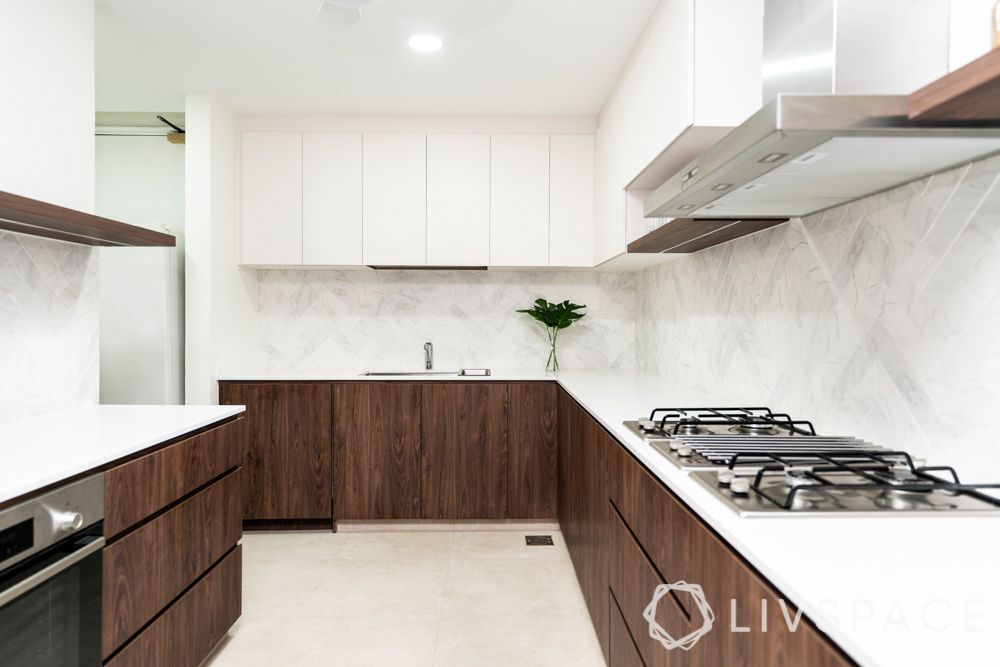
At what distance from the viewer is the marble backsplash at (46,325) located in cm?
188

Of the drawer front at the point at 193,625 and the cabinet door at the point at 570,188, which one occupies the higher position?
the cabinet door at the point at 570,188

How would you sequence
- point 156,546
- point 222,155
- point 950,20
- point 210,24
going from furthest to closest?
point 222,155
point 210,24
point 156,546
point 950,20

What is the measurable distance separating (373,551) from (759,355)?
7.25 feet

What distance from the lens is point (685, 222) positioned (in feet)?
6.34

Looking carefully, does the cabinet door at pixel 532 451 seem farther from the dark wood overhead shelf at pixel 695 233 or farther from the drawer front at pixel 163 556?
the drawer front at pixel 163 556

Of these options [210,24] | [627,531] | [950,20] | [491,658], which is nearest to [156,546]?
[491,658]

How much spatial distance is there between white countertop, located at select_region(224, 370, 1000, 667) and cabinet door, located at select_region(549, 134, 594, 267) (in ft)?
8.22

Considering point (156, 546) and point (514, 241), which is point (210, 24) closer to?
point (514, 241)

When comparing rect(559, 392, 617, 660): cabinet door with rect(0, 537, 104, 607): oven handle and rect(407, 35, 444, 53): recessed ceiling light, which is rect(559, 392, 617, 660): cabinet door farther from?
rect(407, 35, 444, 53): recessed ceiling light

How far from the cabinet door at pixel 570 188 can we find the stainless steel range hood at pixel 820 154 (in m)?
1.84

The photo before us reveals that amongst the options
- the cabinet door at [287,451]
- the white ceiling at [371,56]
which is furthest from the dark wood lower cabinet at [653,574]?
the white ceiling at [371,56]

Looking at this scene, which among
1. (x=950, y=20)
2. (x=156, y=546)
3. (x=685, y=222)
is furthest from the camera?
(x=685, y=222)

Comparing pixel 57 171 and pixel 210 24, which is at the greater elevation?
pixel 210 24

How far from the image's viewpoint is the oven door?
1.17 m
